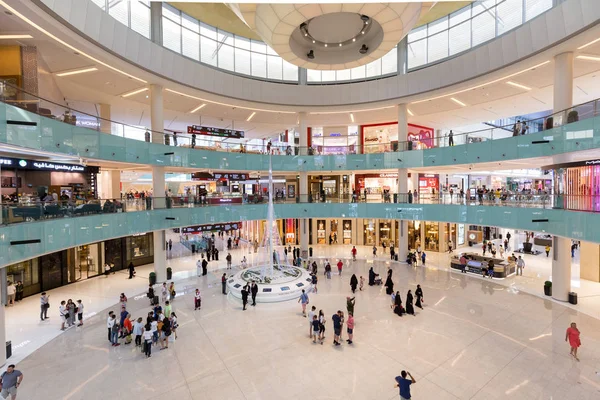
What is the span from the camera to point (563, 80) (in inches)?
640

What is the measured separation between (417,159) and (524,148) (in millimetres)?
7783

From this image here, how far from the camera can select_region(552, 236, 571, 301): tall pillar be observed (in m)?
16.5

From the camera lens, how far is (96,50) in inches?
604

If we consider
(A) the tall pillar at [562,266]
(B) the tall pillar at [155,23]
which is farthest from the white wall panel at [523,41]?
(B) the tall pillar at [155,23]

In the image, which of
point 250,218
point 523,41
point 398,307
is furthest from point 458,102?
point 250,218

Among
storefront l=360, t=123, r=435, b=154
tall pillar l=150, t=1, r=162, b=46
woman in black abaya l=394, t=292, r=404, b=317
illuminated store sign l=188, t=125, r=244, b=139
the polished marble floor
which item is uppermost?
tall pillar l=150, t=1, r=162, b=46

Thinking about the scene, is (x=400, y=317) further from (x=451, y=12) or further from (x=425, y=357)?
(x=451, y=12)

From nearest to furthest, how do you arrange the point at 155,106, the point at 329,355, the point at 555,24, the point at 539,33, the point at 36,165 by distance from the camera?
the point at 329,355
the point at 555,24
the point at 36,165
the point at 539,33
the point at 155,106

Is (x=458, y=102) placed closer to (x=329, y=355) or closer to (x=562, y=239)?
(x=562, y=239)

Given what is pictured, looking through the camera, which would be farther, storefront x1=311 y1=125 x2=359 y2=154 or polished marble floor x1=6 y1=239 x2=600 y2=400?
storefront x1=311 y1=125 x2=359 y2=154

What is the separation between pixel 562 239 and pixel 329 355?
579 inches

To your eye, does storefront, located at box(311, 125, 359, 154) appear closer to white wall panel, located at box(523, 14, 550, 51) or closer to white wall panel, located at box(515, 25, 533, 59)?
white wall panel, located at box(515, 25, 533, 59)

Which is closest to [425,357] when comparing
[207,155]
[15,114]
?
[15,114]

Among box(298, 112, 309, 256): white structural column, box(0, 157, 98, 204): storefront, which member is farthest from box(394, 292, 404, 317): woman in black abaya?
box(0, 157, 98, 204): storefront
